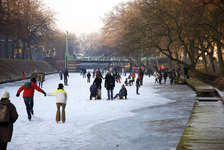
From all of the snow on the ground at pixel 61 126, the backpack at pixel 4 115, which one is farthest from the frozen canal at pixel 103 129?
the backpack at pixel 4 115

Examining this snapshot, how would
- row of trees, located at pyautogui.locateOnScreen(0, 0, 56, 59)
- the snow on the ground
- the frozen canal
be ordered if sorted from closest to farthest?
the frozen canal
the snow on the ground
row of trees, located at pyautogui.locateOnScreen(0, 0, 56, 59)

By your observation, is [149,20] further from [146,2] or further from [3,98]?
[3,98]

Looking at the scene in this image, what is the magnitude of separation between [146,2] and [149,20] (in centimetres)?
172

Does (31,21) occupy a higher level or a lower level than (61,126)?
higher

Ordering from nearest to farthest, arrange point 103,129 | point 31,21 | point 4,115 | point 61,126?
point 4,115, point 103,129, point 61,126, point 31,21

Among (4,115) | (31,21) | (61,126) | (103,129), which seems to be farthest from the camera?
(31,21)

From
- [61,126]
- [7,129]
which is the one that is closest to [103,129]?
[61,126]

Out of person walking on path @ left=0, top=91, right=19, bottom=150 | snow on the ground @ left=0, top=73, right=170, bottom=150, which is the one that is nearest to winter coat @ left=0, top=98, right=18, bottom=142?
person walking on path @ left=0, top=91, right=19, bottom=150

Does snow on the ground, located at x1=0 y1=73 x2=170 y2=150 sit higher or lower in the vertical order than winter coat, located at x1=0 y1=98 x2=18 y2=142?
lower

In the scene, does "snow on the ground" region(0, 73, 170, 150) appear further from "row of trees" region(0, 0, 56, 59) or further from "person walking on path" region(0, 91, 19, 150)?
"row of trees" region(0, 0, 56, 59)

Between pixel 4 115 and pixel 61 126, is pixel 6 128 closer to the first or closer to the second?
pixel 4 115

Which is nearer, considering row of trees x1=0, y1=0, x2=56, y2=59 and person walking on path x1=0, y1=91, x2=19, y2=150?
person walking on path x1=0, y1=91, x2=19, y2=150

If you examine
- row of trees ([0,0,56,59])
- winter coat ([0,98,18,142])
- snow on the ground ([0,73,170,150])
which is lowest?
snow on the ground ([0,73,170,150])

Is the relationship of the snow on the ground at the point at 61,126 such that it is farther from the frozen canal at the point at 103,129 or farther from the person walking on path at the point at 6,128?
the person walking on path at the point at 6,128
